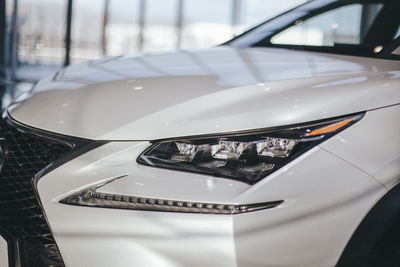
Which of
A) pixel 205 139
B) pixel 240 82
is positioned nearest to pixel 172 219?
pixel 205 139

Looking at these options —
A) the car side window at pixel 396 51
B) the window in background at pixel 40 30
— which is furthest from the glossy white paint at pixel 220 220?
the window in background at pixel 40 30

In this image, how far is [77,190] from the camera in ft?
4.32

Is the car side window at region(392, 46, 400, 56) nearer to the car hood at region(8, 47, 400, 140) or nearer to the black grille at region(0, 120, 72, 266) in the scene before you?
the car hood at region(8, 47, 400, 140)

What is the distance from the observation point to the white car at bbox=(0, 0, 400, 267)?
1262 mm

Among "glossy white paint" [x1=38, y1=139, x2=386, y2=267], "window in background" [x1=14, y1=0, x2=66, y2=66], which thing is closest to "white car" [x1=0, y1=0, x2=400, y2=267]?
"glossy white paint" [x1=38, y1=139, x2=386, y2=267]

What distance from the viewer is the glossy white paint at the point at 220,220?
1250 millimetres

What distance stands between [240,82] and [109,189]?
502 millimetres

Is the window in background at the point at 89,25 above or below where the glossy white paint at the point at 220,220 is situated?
below

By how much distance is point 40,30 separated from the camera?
488 inches

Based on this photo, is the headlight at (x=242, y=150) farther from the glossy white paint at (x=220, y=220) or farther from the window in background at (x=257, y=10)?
the window in background at (x=257, y=10)

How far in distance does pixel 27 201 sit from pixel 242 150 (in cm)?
56

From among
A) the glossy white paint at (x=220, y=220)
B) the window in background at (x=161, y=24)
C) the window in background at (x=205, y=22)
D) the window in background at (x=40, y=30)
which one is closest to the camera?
the glossy white paint at (x=220, y=220)

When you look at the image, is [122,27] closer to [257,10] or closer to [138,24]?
[138,24]

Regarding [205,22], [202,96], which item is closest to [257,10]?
[205,22]
